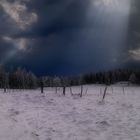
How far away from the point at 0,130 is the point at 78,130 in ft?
14.8

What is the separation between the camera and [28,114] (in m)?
19.3

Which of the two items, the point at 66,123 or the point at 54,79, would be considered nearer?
the point at 66,123

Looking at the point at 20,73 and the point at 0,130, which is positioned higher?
the point at 20,73

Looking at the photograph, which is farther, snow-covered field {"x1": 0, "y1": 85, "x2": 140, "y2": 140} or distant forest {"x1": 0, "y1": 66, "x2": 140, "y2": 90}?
distant forest {"x1": 0, "y1": 66, "x2": 140, "y2": 90}

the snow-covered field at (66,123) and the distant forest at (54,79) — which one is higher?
the distant forest at (54,79)

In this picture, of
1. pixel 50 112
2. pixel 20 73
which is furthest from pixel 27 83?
pixel 50 112

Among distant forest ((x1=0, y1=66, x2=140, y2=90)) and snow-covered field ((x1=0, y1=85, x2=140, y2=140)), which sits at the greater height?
distant forest ((x1=0, y1=66, x2=140, y2=90))

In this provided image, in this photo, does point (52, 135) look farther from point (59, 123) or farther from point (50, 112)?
point (50, 112)

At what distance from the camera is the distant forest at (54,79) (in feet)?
361

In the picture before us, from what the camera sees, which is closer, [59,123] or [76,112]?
[59,123]

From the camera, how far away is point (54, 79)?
14562 centimetres

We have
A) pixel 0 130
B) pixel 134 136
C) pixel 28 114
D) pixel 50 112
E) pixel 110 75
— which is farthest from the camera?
pixel 110 75

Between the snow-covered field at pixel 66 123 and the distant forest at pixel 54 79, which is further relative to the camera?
the distant forest at pixel 54 79

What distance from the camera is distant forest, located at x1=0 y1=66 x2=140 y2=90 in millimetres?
109912
